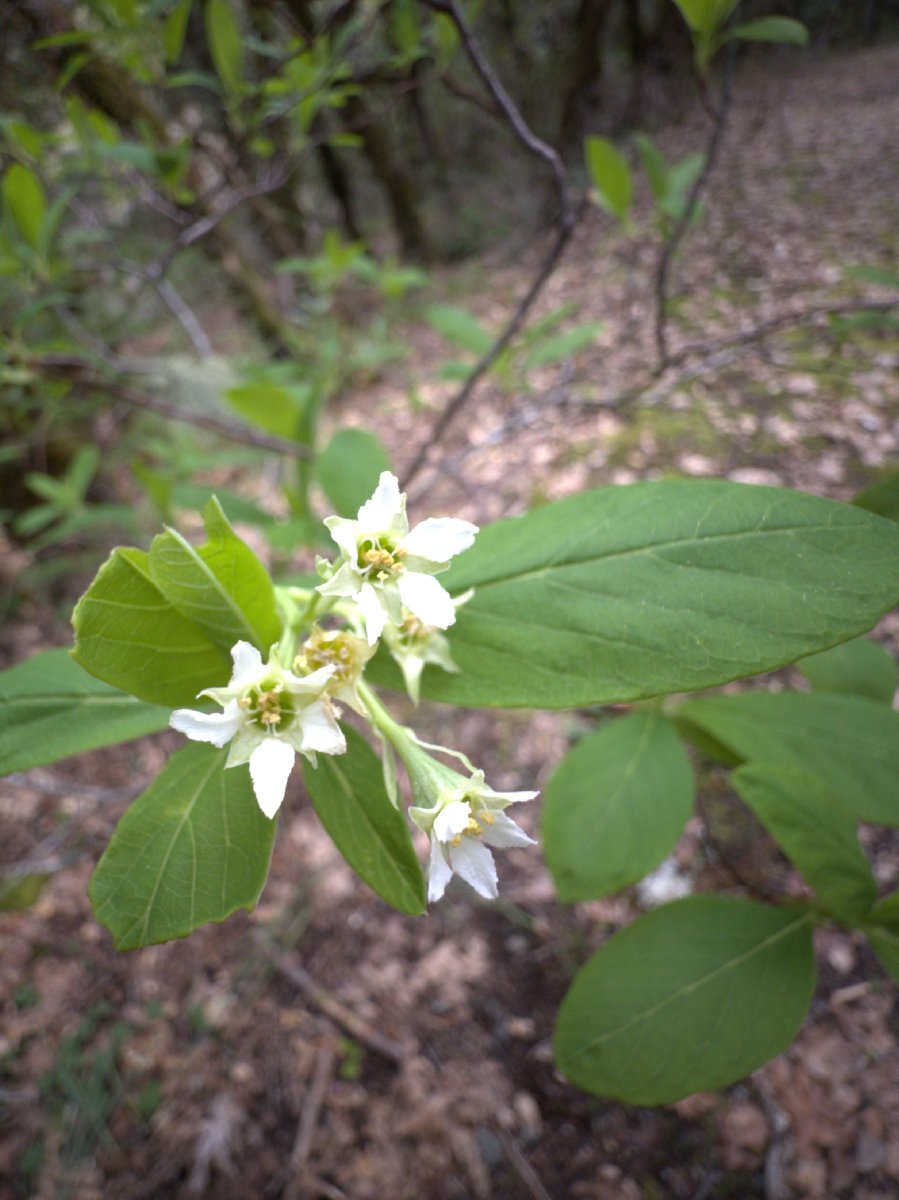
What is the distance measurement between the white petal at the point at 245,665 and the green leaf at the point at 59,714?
279 mm

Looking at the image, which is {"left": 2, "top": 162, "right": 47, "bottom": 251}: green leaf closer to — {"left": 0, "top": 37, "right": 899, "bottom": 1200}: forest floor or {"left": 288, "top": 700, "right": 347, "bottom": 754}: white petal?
{"left": 0, "top": 37, "right": 899, "bottom": 1200}: forest floor

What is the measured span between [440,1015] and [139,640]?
6.40ft

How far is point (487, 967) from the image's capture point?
2248 mm

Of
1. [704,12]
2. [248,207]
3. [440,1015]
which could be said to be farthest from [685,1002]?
[248,207]

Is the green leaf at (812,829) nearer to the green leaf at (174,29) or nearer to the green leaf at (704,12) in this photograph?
the green leaf at (704,12)

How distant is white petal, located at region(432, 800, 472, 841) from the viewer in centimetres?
87

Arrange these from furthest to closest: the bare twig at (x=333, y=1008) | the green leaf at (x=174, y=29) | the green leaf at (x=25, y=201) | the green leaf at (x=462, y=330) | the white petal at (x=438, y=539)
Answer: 1. the green leaf at (x=462, y=330)
2. the bare twig at (x=333, y=1008)
3. the green leaf at (x=25, y=201)
4. the green leaf at (x=174, y=29)
5. the white petal at (x=438, y=539)

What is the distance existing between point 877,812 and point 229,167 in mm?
2874

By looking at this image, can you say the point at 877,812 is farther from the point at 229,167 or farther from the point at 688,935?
the point at 229,167

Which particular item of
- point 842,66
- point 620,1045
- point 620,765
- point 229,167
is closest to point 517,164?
point 842,66

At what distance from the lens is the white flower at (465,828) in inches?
34.6

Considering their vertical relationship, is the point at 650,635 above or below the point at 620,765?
above

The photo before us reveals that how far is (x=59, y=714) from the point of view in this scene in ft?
3.40

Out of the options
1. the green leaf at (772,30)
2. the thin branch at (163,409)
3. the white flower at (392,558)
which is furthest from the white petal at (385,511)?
the green leaf at (772,30)
